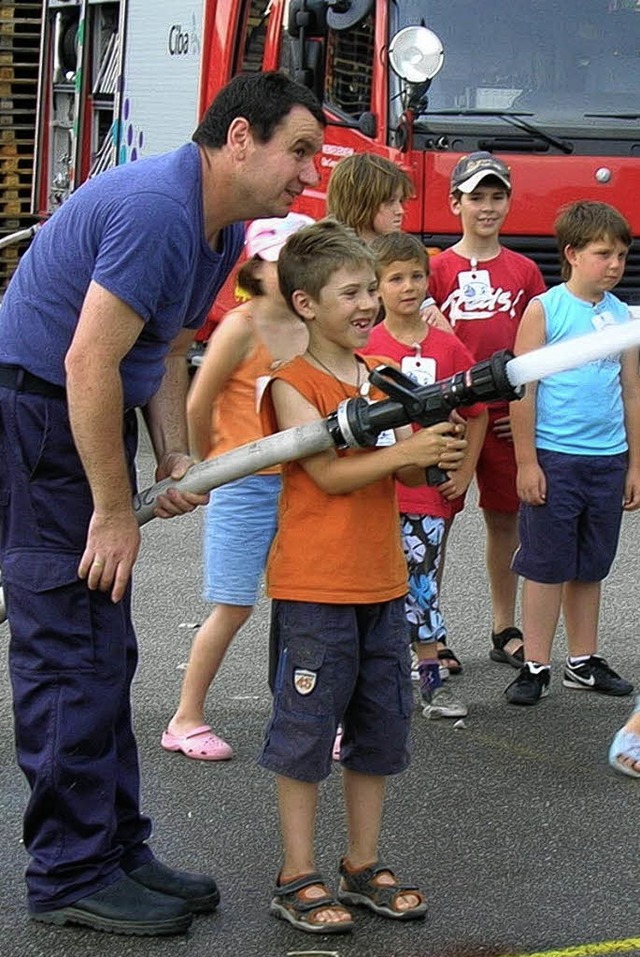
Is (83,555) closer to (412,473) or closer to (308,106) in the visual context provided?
(412,473)

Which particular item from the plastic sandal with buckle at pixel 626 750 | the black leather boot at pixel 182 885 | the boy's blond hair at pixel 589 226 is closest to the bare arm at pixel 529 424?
the boy's blond hair at pixel 589 226

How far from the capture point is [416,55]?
8.77m

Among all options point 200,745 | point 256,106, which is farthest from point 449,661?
point 256,106

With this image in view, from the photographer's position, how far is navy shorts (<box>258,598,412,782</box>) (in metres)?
4.07

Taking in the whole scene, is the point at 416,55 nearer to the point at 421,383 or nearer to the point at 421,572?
the point at 421,383

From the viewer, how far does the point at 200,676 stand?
5363 millimetres

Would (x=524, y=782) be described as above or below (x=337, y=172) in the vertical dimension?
below

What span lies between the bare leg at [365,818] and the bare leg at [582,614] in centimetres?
195

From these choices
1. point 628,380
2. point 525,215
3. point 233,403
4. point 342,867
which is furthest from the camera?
point 525,215

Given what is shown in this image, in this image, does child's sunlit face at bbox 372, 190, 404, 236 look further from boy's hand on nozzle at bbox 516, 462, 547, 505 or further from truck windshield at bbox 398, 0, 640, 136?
truck windshield at bbox 398, 0, 640, 136

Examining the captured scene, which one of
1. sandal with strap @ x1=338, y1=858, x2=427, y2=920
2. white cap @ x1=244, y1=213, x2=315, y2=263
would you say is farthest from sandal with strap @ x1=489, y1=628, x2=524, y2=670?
sandal with strap @ x1=338, y1=858, x2=427, y2=920

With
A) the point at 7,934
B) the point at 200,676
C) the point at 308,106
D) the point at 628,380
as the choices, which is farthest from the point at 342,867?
the point at 628,380

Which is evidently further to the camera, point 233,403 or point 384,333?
point 384,333

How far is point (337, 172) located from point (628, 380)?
122 cm
